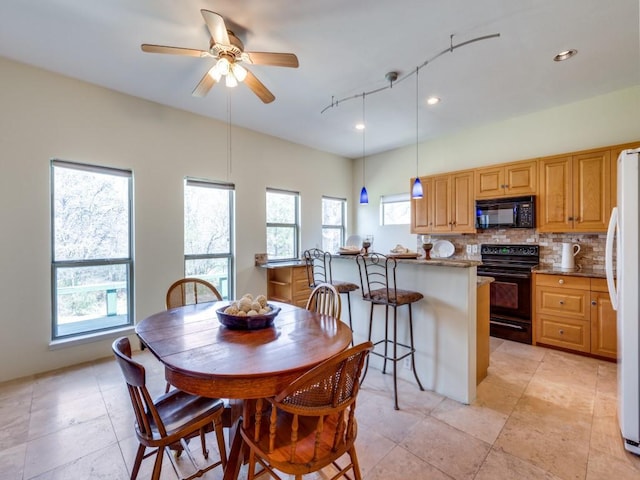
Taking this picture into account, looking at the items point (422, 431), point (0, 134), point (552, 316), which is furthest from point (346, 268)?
point (0, 134)

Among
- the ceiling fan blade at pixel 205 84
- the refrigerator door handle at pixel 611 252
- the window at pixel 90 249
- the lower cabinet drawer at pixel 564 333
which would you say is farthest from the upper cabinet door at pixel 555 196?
the window at pixel 90 249

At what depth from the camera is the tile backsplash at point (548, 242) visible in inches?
135

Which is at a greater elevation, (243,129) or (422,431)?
(243,129)

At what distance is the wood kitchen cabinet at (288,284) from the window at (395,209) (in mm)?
2029

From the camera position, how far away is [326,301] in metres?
2.26

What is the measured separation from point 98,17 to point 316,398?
2.86m

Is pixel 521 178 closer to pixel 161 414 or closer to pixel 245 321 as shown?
pixel 245 321

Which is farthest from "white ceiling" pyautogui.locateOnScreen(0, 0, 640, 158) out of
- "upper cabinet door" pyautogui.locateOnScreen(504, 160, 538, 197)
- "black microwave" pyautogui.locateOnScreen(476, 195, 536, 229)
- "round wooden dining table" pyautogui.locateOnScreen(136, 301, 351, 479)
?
"round wooden dining table" pyautogui.locateOnScreen(136, 301, 351, 479)

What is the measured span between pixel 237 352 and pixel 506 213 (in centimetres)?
380

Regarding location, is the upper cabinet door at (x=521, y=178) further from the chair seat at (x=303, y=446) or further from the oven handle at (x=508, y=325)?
the chair seat at (x=303, y=446)

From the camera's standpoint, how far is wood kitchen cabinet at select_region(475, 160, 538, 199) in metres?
3.68

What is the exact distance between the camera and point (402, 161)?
5227mm

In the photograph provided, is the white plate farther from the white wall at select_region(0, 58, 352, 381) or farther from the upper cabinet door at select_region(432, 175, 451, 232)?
the white wall at select_region(0, 58, 352, 381)

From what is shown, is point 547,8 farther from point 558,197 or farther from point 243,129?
point 243,129
